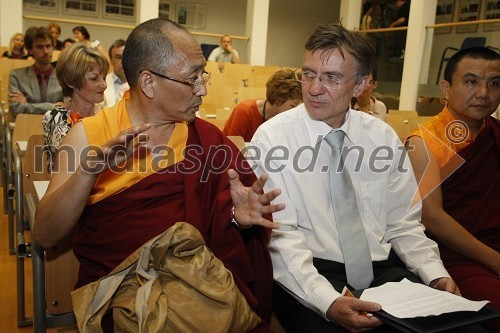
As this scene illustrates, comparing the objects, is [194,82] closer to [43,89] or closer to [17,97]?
[17,97]

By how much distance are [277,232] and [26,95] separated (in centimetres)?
391

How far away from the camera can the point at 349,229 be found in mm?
1722

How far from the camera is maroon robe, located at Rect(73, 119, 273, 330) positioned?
156 centimetres

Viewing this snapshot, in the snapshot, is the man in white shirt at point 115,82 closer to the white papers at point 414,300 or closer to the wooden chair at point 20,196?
the wooden chair at point 20,196

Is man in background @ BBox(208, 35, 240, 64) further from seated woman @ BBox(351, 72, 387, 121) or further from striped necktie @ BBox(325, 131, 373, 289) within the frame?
striped necktie @ BBox(325, 131, 373, 289)

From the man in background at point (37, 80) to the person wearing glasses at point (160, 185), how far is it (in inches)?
126

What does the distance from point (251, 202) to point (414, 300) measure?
0.59 m

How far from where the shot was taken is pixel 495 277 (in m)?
1.93

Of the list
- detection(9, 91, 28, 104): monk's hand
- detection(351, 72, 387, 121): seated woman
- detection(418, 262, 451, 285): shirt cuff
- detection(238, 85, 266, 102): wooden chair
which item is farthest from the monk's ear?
detection(238, 85, 266, 102): wooden chair

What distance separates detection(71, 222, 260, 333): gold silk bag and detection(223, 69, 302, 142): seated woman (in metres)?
1.89

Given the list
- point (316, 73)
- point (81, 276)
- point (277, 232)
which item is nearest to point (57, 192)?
point (81, 276)

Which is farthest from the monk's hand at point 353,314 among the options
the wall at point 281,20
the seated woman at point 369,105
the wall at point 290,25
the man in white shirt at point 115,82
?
the wall at point 290,25

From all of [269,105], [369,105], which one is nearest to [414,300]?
[269,105]

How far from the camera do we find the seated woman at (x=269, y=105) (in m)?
3.15
